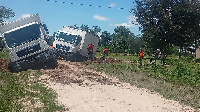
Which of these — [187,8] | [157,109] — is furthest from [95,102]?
[187,8]

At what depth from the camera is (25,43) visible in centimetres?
1642

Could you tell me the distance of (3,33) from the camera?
16.6 meters

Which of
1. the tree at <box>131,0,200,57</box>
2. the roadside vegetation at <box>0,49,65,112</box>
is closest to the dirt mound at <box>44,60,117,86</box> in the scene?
the roadside vegetation at <box>0,49,65,112</box>

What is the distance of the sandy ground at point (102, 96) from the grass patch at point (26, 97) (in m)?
0.50

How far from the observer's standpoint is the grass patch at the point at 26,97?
Answer: 26.7 ft

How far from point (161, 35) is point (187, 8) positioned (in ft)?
17.3

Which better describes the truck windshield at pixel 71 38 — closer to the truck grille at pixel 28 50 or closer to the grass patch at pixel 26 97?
the truck grille at pixel 28 50

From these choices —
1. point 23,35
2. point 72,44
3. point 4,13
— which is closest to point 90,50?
point 72,44

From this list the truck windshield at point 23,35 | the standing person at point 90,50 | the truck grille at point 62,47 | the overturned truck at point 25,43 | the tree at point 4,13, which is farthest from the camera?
the tree at point 4,13

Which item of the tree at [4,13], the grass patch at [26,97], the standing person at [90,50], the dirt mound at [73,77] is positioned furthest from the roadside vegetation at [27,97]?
the tree at [4,13]

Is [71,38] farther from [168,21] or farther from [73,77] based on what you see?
[168,21]

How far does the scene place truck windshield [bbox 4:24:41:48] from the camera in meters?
16.6

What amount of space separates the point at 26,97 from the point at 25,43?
757cm

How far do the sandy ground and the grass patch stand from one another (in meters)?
0.50
